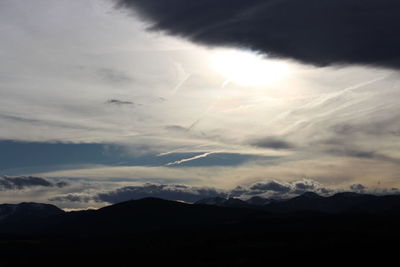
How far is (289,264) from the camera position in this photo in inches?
7618

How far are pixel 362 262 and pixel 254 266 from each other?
48.0 m

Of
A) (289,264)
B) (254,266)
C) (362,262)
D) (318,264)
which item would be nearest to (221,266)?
(254,266)

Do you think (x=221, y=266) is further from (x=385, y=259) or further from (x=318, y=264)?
(x=385, y=259)

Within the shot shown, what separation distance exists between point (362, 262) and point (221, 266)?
63191 mm

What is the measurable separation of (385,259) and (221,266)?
241 feet

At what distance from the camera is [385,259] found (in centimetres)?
19100

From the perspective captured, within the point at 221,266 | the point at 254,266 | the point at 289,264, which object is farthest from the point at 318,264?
the point at 221,266

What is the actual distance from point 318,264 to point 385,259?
2980cm

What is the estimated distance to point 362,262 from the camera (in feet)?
625

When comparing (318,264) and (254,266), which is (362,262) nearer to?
(318,264)

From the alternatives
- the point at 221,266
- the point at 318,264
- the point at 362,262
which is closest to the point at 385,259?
the point at 362,262

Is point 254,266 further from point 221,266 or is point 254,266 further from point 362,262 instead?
point 362,262

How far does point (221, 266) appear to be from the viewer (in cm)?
19762

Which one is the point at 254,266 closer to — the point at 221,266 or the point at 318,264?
the point at 221,266
